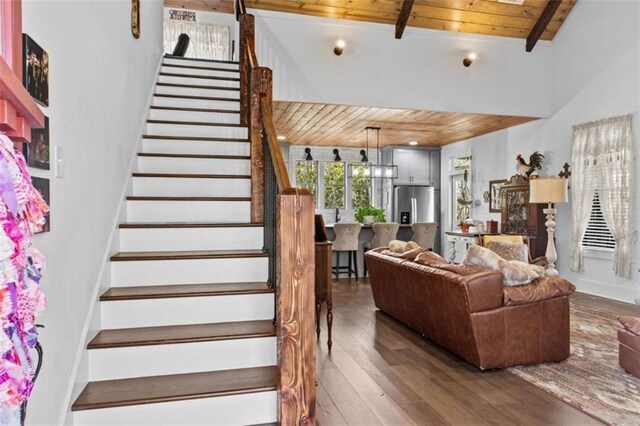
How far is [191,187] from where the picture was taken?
3.56 meters

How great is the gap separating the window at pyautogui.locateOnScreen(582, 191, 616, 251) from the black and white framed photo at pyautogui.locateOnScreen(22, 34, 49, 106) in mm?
6741

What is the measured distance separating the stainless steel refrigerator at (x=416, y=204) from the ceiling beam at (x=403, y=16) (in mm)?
3923

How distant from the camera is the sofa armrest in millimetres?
3207

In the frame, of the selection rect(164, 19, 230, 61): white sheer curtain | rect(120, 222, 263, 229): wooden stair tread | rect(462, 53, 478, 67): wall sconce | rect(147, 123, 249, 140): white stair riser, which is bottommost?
rect(120, 222, 263, 229): wooden stair tread

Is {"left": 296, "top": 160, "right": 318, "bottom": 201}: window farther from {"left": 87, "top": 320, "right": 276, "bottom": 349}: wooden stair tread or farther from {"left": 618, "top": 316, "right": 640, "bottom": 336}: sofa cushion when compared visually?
{"left": 87, "top": 320, "right": 276, "bottom": 349}: wooden stair tread

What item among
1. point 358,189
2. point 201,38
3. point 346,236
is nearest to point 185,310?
point 346,236

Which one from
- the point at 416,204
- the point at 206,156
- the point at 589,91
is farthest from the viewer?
the point at 416,204

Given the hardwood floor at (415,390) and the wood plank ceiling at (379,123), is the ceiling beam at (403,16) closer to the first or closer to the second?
the wood plank ceiling at (379,123)

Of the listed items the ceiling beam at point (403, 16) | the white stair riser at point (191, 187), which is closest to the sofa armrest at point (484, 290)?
the white stair riser at point (191, 187)

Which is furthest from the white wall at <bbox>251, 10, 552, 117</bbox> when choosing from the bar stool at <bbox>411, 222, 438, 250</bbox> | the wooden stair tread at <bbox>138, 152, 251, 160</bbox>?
the wooden stair tread at <bbox>138, 152, 251, 160</bbox>

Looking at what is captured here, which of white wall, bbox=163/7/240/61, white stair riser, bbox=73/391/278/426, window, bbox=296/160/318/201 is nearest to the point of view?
white stair riser, bbox=73/391/278/426

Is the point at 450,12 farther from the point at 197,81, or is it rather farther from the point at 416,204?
the point at 416,204

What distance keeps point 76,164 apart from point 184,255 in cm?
93

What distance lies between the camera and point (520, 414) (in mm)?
2600
